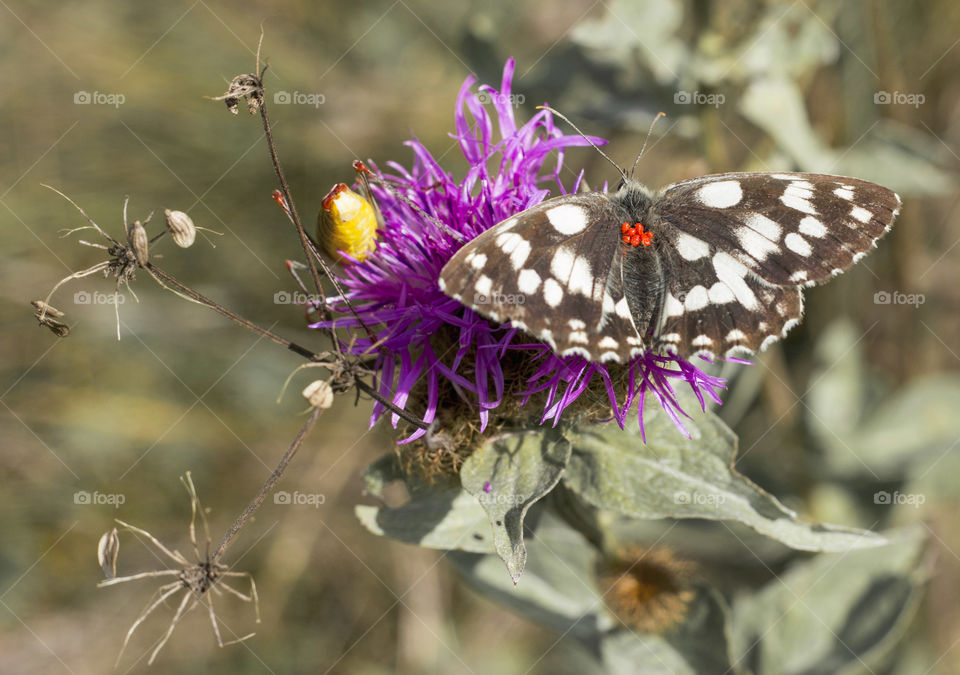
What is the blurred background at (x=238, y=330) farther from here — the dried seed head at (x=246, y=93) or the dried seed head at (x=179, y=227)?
the dried seed head at (x=179, y=227)

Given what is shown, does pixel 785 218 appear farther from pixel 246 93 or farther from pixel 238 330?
pixel 238 330

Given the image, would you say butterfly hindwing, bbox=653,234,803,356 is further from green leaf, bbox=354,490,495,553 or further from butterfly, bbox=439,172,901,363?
green leaf, bbox=354,490,495,553

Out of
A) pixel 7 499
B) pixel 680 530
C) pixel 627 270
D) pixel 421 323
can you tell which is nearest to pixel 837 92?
pixel 680 530

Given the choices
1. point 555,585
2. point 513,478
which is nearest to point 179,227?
point 513,478

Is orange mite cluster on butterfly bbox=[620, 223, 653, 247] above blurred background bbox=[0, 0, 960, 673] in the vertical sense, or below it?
above

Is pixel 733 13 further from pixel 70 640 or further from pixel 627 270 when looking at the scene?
pixel 70 640

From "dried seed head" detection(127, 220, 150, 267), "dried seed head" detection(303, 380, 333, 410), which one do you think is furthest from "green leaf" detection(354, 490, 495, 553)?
"dried seed head" detection(127, 220, 150, 267)
